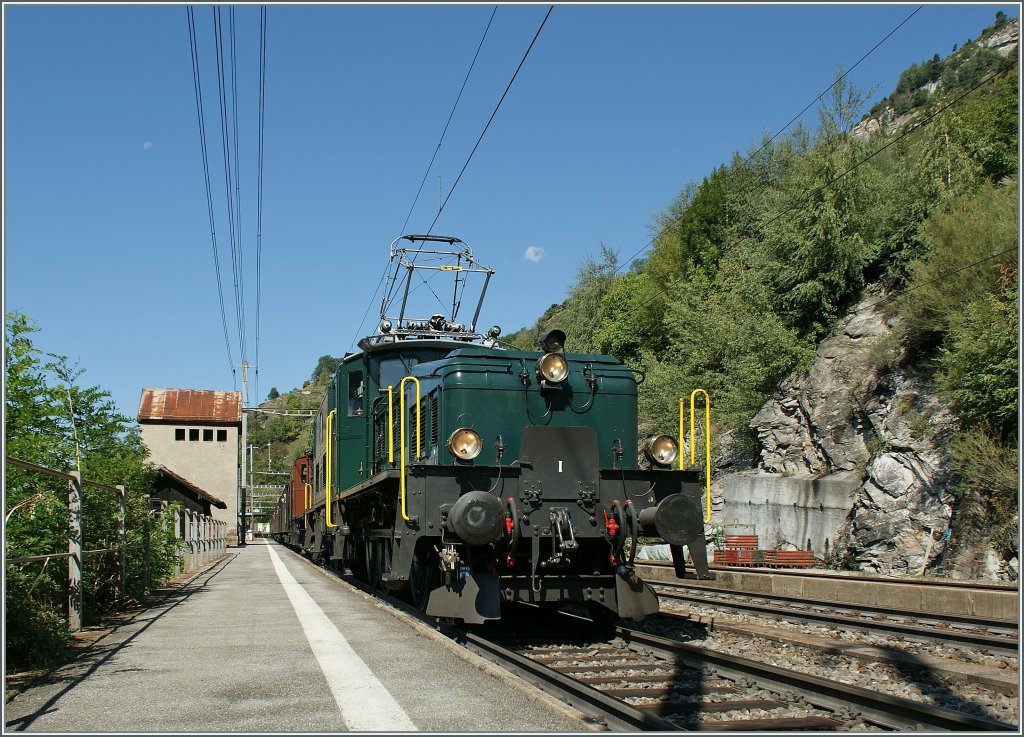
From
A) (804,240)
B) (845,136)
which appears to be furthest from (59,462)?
(845,136)

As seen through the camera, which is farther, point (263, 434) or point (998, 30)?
point (263, 434)

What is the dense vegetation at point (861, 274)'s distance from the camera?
1905 centimetres

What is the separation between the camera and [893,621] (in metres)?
10.1

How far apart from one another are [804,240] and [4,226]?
2778cm

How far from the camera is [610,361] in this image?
31.2ft

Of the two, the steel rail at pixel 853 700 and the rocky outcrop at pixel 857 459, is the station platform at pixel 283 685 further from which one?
the rocky outcrop at pixel 857 459

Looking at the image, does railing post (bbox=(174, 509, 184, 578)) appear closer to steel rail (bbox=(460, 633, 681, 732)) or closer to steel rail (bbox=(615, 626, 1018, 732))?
steel rail (bbox=(460, 633, 681, 732))

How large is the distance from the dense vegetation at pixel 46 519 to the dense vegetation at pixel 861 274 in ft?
22.7

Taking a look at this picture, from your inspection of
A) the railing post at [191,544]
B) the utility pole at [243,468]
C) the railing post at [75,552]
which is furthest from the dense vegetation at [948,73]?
the railing post at [75,552]

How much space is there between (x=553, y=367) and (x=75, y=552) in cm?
502

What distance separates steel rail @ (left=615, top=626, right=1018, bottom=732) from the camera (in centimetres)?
475

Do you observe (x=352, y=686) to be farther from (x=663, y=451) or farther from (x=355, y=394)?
(x=355, y=394)

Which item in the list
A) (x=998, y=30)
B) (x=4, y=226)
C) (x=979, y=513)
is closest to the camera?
(x=4, y=226)

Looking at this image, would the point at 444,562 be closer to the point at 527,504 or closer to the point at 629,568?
the point at 527,504
